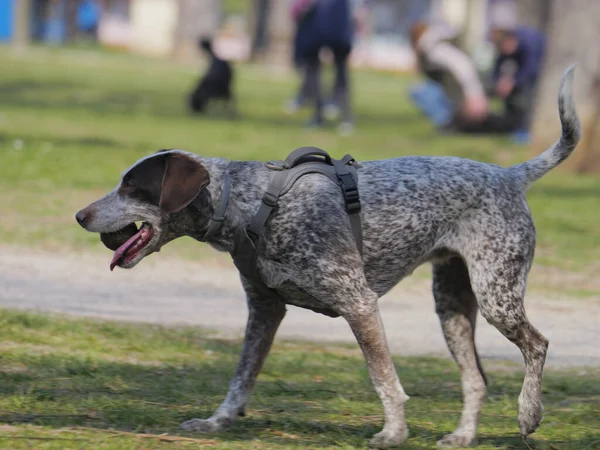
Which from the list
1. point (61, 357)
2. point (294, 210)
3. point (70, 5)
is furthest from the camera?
point (70, 5)

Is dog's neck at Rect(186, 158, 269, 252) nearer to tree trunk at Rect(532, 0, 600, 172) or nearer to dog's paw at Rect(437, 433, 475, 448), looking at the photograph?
dog's paw at Rect(437, 433, 475, 448)

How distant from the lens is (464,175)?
5.41 meters

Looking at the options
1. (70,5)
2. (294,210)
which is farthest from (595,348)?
(70,5)

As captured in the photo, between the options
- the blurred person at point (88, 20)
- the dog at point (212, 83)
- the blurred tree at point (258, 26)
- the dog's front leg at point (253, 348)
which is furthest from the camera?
the blurred person at point (88, 20)

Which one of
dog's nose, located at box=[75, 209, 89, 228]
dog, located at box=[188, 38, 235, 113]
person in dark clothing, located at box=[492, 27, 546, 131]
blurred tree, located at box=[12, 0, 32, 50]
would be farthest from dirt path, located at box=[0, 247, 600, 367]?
blurred tree, located at box=[12, 0, 32, 50]

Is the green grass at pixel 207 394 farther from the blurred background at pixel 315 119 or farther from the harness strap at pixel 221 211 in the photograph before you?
the blurred background at pixel 315 119

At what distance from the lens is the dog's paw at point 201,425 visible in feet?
17.1

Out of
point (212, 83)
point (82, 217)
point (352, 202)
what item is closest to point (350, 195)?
point (352, 202)

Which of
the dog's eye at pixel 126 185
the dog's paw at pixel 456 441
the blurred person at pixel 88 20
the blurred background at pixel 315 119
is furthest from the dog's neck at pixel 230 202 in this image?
the blurred person at pixel 88 20

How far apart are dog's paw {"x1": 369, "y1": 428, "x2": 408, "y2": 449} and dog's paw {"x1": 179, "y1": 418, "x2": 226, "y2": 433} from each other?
71cm

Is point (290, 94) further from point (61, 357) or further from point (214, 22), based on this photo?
point (61, 357)

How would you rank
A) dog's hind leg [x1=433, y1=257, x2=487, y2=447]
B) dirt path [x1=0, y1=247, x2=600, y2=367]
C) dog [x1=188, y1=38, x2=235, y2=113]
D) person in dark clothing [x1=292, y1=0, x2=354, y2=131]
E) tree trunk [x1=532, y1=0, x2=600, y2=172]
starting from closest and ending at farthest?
dog's hind leg [x1=433, y1=257, x2=487, y2=447], dirt path [x1=0, y1=247, x2=600, y2=367], tree trunk [x1=532, y1=0, x2=600, y2=172], person in dark clothing [x1=292, y1=0, x2=354, y2=131], dog [x1=188, y1=38, x2=235, y2=113]

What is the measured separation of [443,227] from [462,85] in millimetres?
13847

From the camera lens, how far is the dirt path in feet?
24.3
